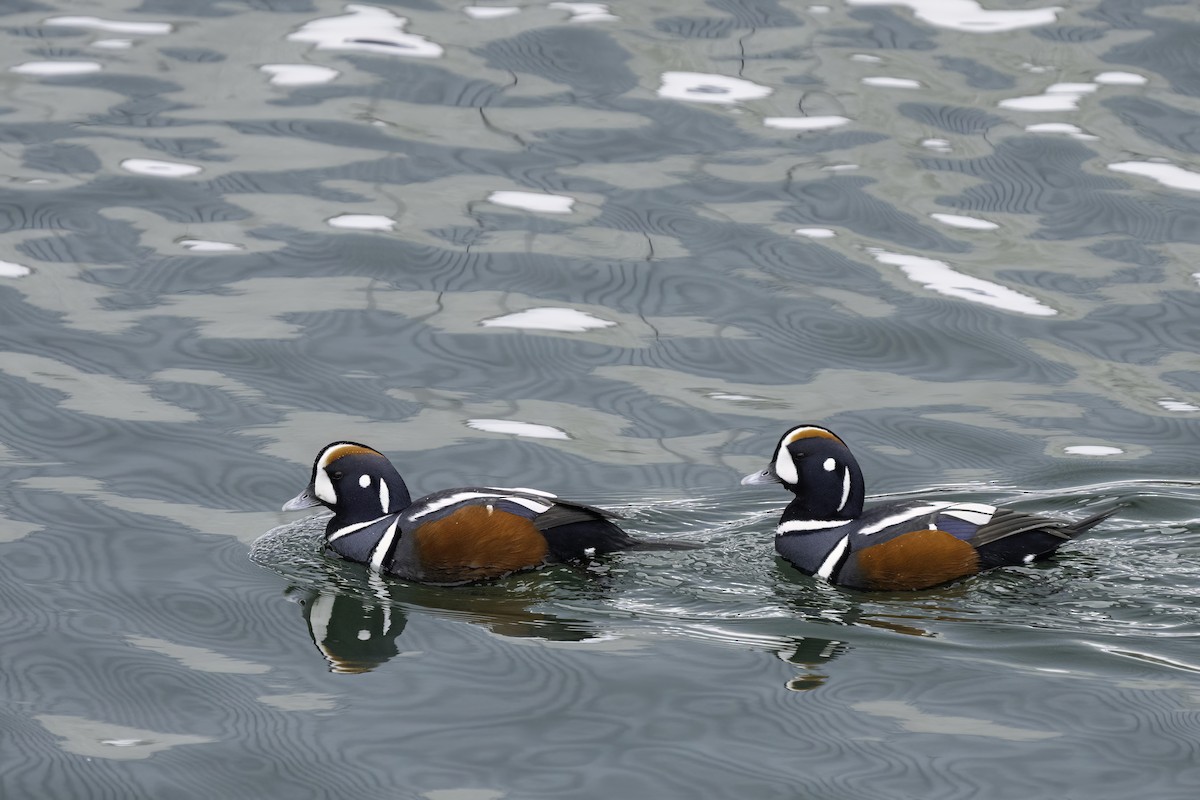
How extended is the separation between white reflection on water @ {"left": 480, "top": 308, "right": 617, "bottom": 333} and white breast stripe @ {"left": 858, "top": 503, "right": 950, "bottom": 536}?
133 inches

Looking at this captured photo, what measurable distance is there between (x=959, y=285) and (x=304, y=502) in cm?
516

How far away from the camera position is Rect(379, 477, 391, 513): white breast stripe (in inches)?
346

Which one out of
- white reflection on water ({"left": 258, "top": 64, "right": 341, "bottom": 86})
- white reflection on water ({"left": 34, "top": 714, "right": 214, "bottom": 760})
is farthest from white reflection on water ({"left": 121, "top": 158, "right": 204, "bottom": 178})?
white reflection on water ({"left": 34, "top": 714, "right": 214, "bottom": 760})

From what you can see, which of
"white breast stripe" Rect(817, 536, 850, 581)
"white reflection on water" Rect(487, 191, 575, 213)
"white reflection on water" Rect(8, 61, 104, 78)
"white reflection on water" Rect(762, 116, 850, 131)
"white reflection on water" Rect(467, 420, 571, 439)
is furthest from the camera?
"white reflection on water" Rect(8, 61, 104, 78)

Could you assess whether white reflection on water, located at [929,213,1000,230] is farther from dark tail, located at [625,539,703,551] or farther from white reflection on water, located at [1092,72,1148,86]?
dark tail, located at [625,539,703,551]

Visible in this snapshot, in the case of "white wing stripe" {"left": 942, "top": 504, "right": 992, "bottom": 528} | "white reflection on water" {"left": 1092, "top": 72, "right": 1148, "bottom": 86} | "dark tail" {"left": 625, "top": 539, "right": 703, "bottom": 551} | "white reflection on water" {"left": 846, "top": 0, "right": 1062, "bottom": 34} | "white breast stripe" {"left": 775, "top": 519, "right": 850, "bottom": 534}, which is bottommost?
"dark tail" {"left": 625, "top": 539, "right": 703, "bottom": 551}

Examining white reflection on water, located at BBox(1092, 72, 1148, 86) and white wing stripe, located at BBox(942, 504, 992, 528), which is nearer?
white wing stripe, located at BBox(942, 504, 992, 528)

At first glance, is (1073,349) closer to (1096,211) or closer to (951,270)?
(951,270)

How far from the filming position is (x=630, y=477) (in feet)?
31.4

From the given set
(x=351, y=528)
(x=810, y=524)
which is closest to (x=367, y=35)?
(x=351, y=528)

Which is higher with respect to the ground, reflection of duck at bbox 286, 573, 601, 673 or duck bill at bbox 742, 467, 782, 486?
duck bill at bbox 742, 467, 782, 486

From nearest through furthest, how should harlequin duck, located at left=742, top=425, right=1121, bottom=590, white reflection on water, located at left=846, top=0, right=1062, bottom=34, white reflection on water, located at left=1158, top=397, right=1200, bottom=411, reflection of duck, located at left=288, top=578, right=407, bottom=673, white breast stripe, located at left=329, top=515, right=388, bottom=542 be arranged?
reflection of duck, located at left=288, top=578, right=407, bottom=673 → harlequin duck, located at left=742, top=425, right=1121, bottom=590 → white breast stripe, located at left=329, top=515, right=388, bottom=542 → white reflection on water, located at left=1158, top=397, right=1200, bottom=411 → white reflection on water, located at left=846, top=0, right=1062, bottom=34

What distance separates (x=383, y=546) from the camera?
28.0ft

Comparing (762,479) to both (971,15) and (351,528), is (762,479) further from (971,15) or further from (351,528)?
(971,15)
